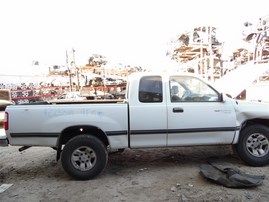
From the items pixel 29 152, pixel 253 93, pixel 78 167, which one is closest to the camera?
pixel 78 167

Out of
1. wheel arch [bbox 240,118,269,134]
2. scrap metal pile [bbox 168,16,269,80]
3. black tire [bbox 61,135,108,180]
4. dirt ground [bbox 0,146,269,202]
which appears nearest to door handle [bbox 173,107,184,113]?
dirt ground [bbox 0,146,269,202]

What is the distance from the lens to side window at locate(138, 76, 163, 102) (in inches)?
219

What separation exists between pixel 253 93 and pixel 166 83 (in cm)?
886

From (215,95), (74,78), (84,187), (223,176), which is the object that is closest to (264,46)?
(215,95)

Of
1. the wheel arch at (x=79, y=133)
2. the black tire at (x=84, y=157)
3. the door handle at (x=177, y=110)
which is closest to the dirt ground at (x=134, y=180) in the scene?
the black tire at (x=84, y=157)

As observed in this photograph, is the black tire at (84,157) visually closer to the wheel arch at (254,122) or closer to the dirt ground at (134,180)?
the dirt ground at (134,180)

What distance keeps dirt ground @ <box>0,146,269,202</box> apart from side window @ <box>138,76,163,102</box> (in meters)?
1.37

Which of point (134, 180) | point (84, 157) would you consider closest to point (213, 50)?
point (134, 180)

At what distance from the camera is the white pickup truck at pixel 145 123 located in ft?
17.3

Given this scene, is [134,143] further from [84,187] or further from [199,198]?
[199,198]

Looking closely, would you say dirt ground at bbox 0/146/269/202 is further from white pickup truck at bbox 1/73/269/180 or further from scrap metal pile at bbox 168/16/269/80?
scrap metal pile at bbox 168/16/269/80

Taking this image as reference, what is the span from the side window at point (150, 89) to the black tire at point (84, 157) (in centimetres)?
116

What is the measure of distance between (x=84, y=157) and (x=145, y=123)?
1222mm

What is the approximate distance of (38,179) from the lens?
18.1ft
